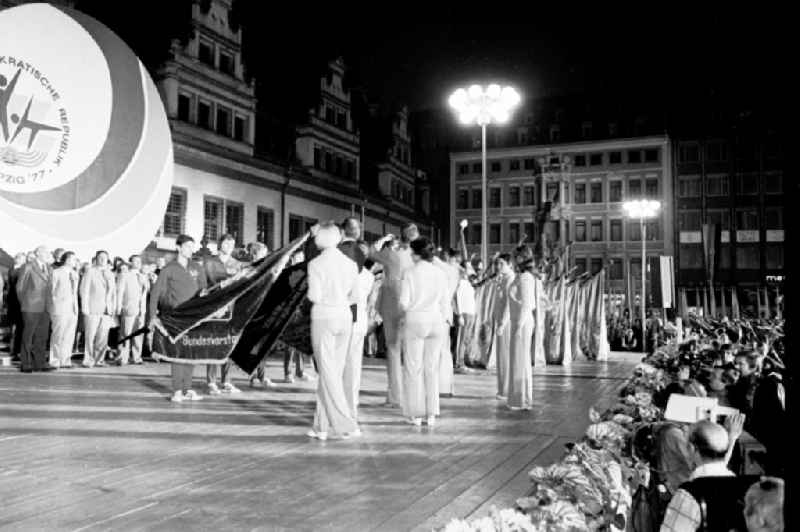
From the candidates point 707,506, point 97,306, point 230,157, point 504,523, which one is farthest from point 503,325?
point 230,157

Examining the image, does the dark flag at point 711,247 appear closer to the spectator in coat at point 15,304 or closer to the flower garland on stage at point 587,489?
the flower garland on stage at point 587,489

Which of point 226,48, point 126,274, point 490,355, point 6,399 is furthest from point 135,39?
point 6,399

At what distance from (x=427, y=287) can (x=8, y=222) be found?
10.9 m

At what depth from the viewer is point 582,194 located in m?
71.4

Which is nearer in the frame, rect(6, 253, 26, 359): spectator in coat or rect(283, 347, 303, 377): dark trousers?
rect(283, 347, 303, 377): dark trousers

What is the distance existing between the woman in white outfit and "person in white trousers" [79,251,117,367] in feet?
31.1

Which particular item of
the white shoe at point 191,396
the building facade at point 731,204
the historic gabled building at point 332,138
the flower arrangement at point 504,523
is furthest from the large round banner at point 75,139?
the building facade at point 731,204

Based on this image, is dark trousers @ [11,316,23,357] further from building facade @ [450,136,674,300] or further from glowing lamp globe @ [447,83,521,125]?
building facade @ [450,136,674,300]

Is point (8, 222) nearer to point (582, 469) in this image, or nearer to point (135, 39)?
point (582, 469)

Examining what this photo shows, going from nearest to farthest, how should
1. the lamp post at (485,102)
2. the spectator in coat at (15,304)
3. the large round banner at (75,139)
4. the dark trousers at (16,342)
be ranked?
the spectator in coat at (15,304), the large round banner at (75,139), the dark trousers at (16,342), the lamp post at (485,102)

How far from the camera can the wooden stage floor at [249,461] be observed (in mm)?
4633

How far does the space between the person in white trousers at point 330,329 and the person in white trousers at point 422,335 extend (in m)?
1.00

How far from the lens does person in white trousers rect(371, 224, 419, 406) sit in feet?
31.9

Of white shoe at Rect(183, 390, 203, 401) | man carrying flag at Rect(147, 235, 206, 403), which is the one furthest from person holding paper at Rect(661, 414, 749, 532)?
man carrying flag at Rect(147, 235, 206, 403)
